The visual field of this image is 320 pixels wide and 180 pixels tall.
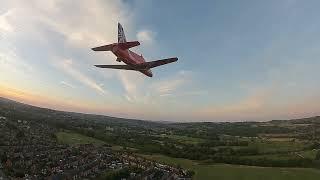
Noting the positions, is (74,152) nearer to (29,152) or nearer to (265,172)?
(29,152)

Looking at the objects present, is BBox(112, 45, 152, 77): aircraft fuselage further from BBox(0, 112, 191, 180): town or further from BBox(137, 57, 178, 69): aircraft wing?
BBox(0, 112, 191, 180): town

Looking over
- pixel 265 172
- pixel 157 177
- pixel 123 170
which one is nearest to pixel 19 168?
pixel 123 170

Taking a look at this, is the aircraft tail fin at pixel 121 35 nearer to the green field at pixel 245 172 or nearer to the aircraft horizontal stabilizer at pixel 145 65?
the aircraft horizontal stabilizer at pixel 145 65

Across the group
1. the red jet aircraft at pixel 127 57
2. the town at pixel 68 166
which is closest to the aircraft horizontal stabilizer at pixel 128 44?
the red jet aircraft at pixel 127 57

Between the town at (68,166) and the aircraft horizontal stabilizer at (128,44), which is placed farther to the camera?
the town at (68,166)

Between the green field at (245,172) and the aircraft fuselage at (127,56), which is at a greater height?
the aircraft fuselage at (127,56)

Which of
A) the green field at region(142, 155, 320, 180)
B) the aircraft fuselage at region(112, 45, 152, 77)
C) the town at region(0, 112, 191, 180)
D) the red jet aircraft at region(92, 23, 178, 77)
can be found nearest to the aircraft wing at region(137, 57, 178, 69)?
the red jet aircraft at region(92, 23, 178, 77)
